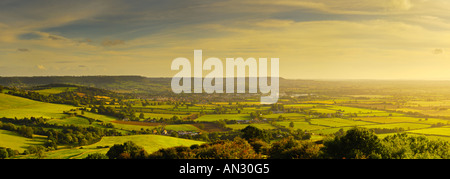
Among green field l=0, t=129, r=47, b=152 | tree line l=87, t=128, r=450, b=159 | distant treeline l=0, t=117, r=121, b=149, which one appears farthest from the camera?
distant treeline l=0, t=117, r=121, b=149

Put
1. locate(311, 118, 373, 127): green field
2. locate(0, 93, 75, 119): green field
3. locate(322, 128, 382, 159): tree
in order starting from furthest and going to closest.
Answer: locate(0, 93, 75, 119): green field, locate(311, 118, 373, 127): green field, locate(322, 128, 382, 159): tree

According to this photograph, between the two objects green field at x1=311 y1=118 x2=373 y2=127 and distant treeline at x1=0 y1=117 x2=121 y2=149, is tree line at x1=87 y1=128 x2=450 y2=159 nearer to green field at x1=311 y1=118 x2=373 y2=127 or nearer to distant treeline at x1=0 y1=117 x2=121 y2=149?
green field at x1=311 y1=118 x2=373 y2=127

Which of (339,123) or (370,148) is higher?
(370,148)

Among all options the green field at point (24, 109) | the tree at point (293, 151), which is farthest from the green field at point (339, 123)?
the green field at point (24, 109)

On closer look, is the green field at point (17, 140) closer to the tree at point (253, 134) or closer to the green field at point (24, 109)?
the green field at point (24, 109)

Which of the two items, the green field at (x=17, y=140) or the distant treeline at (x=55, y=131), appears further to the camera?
the distant treeline at (x=55, y=131)

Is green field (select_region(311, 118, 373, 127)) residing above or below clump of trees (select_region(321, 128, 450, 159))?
below

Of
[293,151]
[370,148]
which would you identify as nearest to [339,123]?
[370,148]

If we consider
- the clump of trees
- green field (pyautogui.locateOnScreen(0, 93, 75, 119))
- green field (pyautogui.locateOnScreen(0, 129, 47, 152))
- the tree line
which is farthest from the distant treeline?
the clump of trees

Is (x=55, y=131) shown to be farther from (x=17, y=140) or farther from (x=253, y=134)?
(x=253, y=134)
